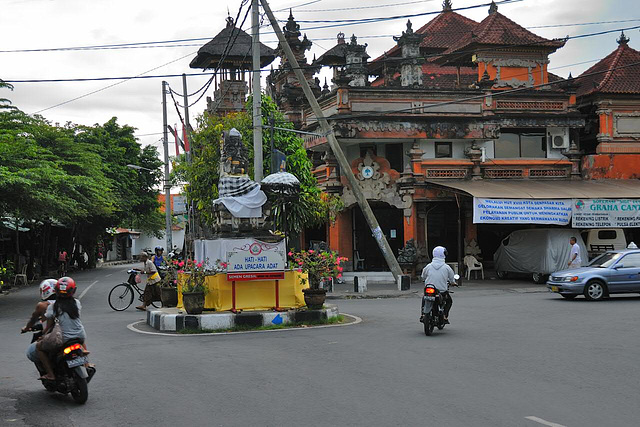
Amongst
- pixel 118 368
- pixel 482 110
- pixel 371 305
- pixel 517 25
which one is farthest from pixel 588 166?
pixel 118 368

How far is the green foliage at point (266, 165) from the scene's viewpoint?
28484mm

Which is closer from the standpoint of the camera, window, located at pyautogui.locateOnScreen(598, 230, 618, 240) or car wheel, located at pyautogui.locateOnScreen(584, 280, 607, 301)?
car wheel, located at pyautogui.locateOnScreen(584, 280, 607, 301)

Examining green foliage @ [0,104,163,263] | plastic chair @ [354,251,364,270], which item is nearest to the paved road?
green foliage @ [0,104,163,263]

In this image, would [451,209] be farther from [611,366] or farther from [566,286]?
[611,366]

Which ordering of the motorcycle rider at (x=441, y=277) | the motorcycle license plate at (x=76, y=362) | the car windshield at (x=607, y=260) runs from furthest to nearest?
the car windshield at (x=607, y=260), the motorcycle rider at (x=441, y=277), the motorcycle license plate at (x=76, y=362)

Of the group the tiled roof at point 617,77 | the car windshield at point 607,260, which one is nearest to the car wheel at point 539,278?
the car windshield at point 607,260

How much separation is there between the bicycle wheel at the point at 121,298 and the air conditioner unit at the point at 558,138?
68.1 ft

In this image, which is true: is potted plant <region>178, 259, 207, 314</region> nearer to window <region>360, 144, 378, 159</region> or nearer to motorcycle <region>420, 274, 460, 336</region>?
motorcycle <region>420, 274, 460, 336</region>

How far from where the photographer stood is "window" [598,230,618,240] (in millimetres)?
30375

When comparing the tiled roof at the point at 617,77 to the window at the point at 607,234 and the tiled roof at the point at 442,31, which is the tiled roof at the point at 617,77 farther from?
the tiled roof at the point at 442,31

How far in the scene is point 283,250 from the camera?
1636 cm

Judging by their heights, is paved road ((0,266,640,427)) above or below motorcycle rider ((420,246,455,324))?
below

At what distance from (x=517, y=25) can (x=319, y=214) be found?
15.1 metres

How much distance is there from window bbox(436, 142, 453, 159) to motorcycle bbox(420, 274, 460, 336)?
18.8 meters
